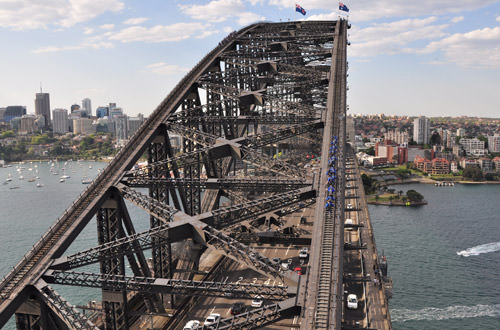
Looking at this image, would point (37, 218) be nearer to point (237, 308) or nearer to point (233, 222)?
point (237, 308)

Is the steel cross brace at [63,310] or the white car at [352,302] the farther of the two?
the white car at [352,302]

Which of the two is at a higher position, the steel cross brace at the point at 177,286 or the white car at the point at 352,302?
the steel cross brace at the point at 177,286

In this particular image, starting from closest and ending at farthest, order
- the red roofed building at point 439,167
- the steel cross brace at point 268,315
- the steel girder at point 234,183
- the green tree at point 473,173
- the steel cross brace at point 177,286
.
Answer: the steel cross brace at point 268,315, the steel cross brace at point 177,286, the steel girder at point 234,183, the green tree at point 473,173, the red roofed building at point 439,167

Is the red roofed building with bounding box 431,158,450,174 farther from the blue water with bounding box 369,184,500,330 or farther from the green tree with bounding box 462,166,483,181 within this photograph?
the blue water with bounding box 369,184,500,330

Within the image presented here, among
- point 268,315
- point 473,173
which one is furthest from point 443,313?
point 473,173

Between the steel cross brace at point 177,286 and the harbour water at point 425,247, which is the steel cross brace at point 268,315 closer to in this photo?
the steel cross brace at point 177,286

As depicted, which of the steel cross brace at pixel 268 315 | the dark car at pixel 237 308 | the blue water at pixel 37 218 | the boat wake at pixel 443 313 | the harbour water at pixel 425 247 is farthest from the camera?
the blue water at pixel 37 218

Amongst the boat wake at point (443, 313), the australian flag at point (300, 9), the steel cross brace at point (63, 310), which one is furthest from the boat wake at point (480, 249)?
the steel cross brace at point (63, 310)

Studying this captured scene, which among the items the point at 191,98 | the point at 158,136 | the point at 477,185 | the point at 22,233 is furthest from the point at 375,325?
the point at 477,185

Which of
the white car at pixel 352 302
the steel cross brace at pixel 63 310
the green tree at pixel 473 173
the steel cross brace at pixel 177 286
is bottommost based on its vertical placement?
the green tree at pixel 473 173
